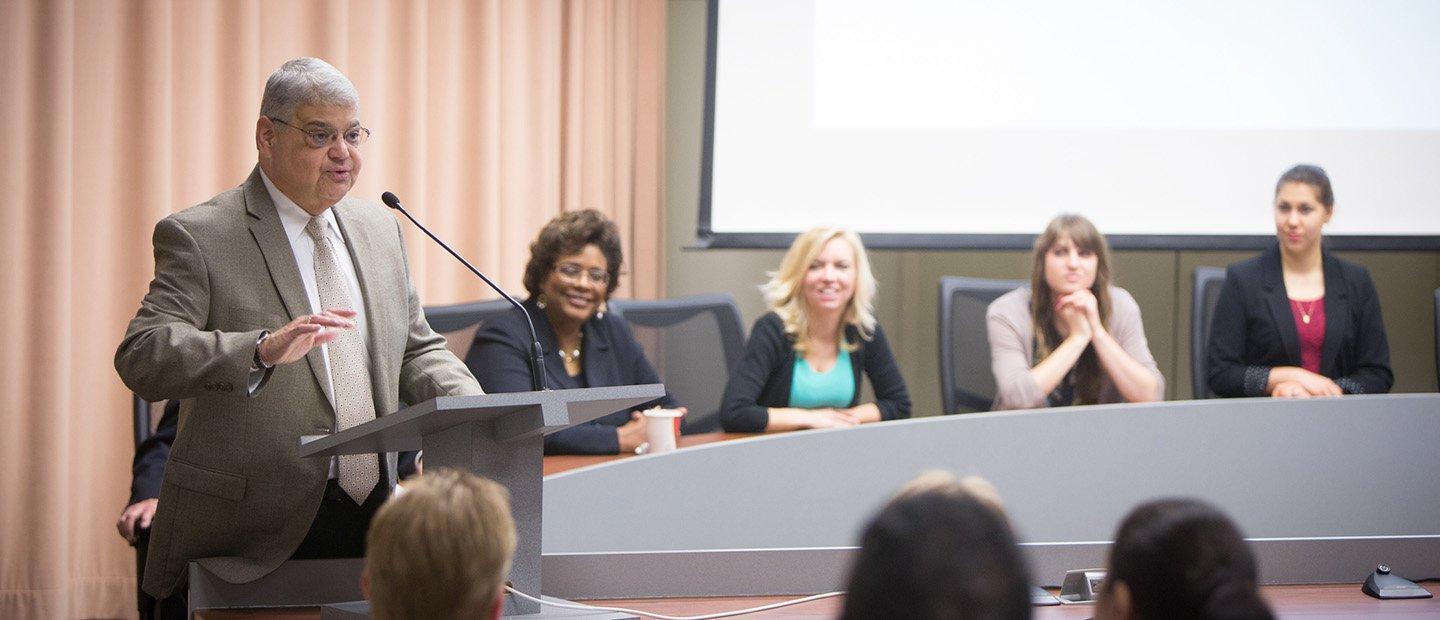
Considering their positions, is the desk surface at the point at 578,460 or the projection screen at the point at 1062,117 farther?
the projection screen at the point at 1062,117

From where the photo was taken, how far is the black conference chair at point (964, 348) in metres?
3.69

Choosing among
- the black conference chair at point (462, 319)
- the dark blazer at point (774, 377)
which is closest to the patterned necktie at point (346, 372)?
the black conference chair at point (462, 319)

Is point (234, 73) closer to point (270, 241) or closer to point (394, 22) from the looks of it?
point (394, 22)

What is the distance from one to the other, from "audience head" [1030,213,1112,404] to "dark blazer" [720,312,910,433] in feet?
1.50

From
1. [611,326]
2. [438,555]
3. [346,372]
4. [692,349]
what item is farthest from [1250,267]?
[438,555]

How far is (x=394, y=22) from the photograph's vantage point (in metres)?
4.14

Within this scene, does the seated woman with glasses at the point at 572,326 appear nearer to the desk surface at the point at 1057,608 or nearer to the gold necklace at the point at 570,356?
the gold necklace at the point at 570,356

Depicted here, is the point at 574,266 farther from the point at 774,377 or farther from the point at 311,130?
the point at 311,130

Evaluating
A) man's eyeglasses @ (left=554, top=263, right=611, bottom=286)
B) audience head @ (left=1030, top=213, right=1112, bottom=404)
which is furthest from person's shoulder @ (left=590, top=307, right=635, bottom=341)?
audience head @ (left=1030, top=213, right=1112, bottom=404)

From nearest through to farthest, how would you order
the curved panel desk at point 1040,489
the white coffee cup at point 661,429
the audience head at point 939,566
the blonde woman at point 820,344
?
the audience head at point 939,566
the curved panel desk at point 1040,489
the white coffee cup at point 661,429
the blonde woman at point 820,344

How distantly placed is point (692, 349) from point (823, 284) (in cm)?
39

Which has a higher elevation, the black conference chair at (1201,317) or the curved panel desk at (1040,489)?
the black conference chair at (1201,317)

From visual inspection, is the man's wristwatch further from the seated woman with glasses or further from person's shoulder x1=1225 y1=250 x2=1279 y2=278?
person's shoulder x1=1225 y1=250 x2=1279 y2=278

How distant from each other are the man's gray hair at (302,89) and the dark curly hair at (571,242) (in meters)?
1.45
